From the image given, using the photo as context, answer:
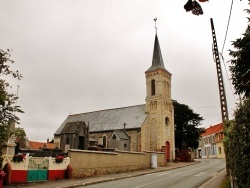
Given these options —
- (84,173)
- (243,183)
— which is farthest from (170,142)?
(243,183)

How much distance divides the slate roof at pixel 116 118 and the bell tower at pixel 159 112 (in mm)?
1732

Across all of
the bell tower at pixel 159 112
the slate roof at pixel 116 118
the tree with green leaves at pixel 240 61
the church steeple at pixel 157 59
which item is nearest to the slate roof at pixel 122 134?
the slate roof at pixel 116 118

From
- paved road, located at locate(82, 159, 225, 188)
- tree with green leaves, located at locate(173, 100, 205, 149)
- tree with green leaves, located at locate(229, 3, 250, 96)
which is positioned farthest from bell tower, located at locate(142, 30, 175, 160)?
tree with green leaves, located at locate(229, 3, 250, 96)

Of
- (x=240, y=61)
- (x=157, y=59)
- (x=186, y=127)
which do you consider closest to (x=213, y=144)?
(x=186, y=127)

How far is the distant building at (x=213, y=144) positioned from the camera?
6806cm

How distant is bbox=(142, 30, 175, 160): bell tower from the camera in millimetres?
45125

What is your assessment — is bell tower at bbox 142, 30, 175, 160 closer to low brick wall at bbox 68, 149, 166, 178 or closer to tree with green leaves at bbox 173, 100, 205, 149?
tree with green leaves at bbox 173, 100, 205, 149

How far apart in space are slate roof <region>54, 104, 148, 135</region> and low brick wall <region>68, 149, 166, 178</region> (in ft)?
43.9

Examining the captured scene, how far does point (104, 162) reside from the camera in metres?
25.5

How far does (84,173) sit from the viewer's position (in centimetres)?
2266

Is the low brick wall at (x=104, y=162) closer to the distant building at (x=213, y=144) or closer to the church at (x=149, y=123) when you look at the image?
the church at (x=149, y=123)

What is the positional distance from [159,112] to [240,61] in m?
30.0

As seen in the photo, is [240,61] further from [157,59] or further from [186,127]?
[186,127]

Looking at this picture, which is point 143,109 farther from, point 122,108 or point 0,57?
point 0,57
